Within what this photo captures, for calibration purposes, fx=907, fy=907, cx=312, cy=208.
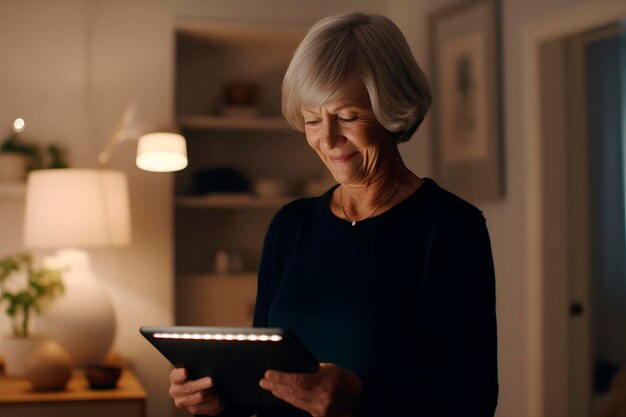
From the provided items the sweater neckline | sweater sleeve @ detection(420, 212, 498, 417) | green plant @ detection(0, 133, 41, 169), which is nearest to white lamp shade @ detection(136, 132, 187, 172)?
green plant @ detection(0, 133, 41, 169)

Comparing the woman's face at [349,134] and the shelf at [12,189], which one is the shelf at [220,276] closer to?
the shelf at [12,189]

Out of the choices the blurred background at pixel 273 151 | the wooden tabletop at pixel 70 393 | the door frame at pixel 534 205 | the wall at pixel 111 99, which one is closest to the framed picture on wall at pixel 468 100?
the blurred background at pixel 273 151

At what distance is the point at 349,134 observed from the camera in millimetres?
1321

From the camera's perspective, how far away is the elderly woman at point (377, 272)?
1239 mm

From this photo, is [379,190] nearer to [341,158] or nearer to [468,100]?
[341,158]

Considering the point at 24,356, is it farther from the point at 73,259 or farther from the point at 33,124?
the point at 33,124

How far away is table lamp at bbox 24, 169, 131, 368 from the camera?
344 centimetres

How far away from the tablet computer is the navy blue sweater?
0.43ft

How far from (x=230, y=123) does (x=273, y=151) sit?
396mm

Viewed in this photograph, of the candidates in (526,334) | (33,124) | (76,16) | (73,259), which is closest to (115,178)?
(73,259)

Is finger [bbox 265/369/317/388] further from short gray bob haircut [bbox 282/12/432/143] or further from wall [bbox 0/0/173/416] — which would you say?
wall [bbox 0/0/173/416]

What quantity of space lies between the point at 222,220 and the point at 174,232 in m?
0.26

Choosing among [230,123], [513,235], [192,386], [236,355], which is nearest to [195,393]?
[192,386]

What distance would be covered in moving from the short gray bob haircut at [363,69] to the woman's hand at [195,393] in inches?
16.9
